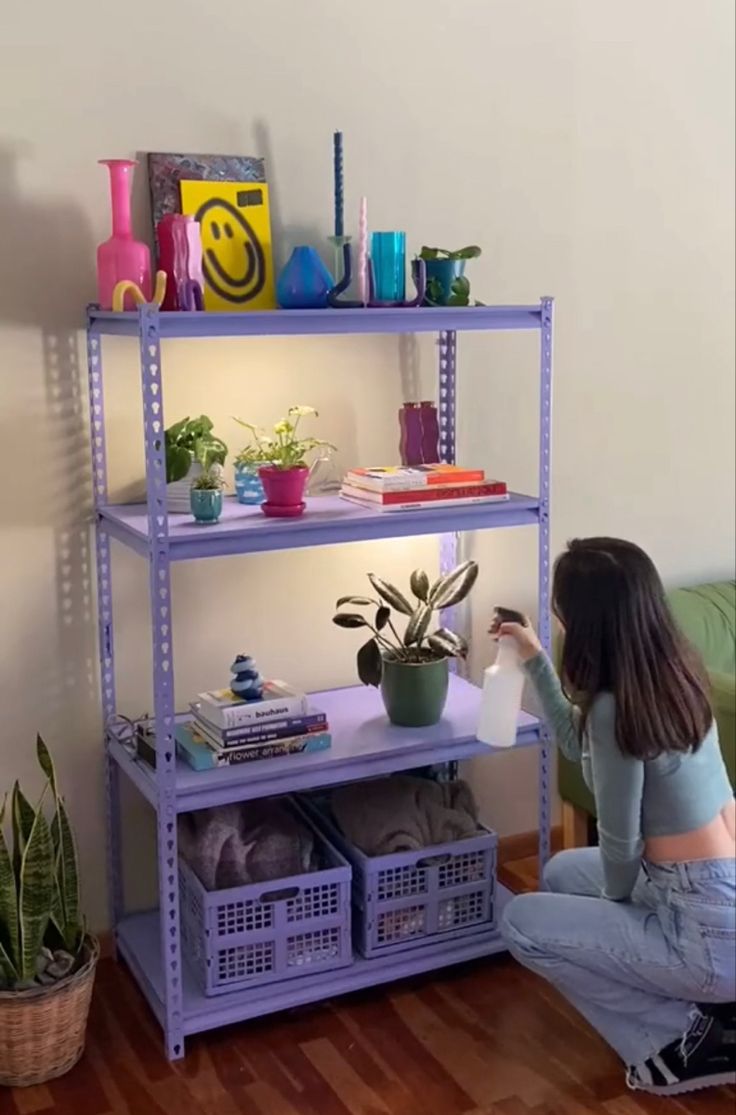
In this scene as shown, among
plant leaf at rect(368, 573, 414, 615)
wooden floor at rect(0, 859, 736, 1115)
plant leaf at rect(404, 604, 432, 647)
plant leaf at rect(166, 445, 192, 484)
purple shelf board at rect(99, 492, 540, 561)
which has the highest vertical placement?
plant leaf at rect(166, 445, 192, 484)

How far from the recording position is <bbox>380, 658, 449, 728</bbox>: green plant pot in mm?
2582

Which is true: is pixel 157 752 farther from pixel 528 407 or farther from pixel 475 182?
pixel 475 182

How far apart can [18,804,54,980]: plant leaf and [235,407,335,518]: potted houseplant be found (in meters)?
0.72

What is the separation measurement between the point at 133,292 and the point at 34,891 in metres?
1.10

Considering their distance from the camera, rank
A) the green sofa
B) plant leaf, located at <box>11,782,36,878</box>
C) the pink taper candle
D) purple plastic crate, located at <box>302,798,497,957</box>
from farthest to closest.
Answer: the green sofa
purple plastic crate, located at <box>302,798,497,957</box>
the pink taper candle
plant leaf, located at <box>11,782,36,878</box>

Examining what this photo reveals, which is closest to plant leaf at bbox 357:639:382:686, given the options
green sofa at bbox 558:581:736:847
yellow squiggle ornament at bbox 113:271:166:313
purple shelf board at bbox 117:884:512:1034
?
purple shelf board at bbox 117:884:512:1034

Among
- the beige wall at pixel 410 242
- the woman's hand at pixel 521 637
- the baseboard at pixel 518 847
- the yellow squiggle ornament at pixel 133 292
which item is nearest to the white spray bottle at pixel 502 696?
the woman's hand at pixel 521 637

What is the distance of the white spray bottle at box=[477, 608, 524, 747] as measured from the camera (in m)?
2.41

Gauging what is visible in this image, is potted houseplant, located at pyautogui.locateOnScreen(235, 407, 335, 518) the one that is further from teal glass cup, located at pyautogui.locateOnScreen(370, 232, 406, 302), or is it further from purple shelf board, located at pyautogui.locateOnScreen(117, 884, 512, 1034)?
purple shelf board, located at pyautogui.locateOnScreen(117, 884, 512, 1034)

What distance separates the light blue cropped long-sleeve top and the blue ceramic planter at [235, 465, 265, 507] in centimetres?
83

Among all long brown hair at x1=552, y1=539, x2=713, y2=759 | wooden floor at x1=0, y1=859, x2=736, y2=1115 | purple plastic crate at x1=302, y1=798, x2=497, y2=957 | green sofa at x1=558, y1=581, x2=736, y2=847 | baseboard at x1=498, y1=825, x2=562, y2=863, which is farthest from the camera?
baseboard at x1=498, y1=825, x2=562, y2=863

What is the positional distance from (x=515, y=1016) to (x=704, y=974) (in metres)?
0.49

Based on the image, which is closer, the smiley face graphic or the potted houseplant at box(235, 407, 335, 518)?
the potted houseplant at box(235, 407, 335, 518)

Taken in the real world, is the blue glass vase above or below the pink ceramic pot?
above
